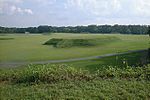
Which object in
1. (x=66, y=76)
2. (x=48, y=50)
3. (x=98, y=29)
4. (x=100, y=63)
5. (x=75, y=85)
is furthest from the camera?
(x=98, y=29)

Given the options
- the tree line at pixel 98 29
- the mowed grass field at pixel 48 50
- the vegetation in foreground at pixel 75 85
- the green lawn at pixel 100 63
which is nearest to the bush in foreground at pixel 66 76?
the vegetation in foreground at pixel 75 85

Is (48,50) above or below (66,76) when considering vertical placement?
below

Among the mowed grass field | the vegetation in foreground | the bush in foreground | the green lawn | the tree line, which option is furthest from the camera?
the tree line

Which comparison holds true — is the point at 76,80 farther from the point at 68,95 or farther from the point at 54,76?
the point at 68,95

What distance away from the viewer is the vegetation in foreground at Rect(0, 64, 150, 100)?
320 inches

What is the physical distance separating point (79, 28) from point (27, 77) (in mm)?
Answer: 122189

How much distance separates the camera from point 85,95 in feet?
26.5

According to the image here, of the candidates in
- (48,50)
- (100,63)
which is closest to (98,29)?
(48,50)

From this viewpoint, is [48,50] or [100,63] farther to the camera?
[48,50]

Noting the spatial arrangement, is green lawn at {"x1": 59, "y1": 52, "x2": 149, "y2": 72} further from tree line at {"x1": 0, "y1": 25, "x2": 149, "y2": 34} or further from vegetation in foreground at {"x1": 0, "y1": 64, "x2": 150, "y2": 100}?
tree line at {"x1": 0, "y1": 25, "x2": 149, "y2": 34}

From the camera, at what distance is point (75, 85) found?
9.28 m

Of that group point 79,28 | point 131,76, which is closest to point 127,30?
point 79,28

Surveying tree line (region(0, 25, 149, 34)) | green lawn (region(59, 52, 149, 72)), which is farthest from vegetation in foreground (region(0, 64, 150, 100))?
tree line (region(0, 25, 149, 34))

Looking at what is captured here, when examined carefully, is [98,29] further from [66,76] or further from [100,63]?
[66,76]
